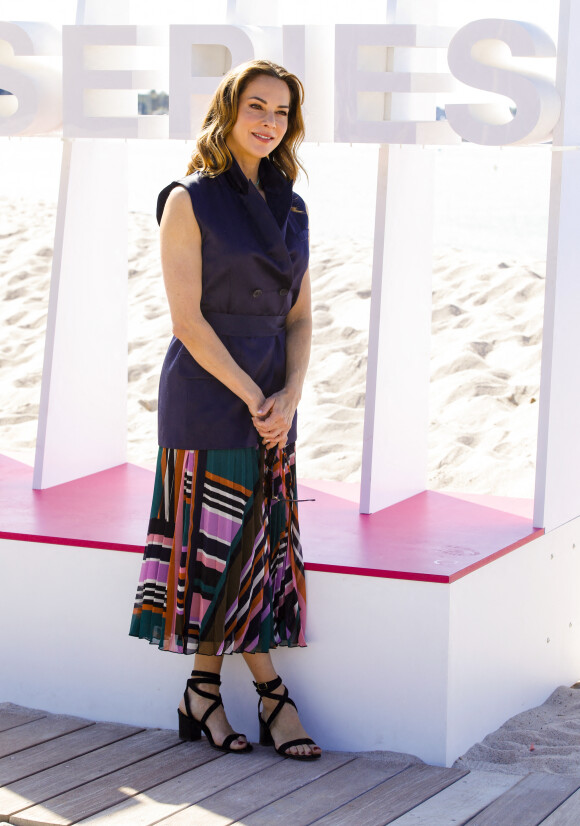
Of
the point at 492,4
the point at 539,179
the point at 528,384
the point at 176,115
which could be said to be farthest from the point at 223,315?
the point at 539,179

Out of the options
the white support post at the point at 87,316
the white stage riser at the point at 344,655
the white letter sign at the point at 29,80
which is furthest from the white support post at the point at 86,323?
the white stage riser at the point at 344,655

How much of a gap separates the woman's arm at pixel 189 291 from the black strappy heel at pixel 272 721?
2.48 ft

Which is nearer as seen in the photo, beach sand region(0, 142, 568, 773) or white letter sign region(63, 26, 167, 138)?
white letter sign region(63, 26, 167, 138)

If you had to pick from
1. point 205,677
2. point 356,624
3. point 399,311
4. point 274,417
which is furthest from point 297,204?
point 205,677

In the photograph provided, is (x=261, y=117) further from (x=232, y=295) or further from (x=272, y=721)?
(x=272, y=721)

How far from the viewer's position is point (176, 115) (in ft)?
12.2

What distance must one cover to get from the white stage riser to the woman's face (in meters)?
1.14

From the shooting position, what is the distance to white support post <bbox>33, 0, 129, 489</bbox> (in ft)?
13.7

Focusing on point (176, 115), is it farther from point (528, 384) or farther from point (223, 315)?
point (528, 384)

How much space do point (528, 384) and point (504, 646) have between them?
3.08 m

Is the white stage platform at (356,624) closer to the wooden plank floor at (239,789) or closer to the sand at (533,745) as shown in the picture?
the sand at (533,745)

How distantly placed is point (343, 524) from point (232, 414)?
830 millimetres

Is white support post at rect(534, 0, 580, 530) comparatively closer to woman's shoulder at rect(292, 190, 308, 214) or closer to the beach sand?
the beach sand

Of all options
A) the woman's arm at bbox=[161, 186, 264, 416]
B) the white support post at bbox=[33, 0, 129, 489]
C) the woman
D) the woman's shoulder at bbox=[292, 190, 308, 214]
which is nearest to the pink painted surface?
the white support post at bbox=[33, 0, 129, 489]
